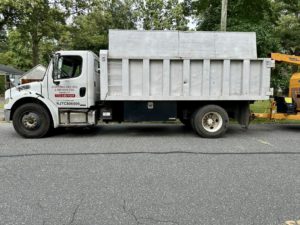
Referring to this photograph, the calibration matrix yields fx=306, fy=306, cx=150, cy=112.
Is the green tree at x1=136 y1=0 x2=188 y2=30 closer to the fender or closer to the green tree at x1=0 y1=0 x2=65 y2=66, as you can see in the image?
the green tree at x1=0 y1=0 x2=65 y2=66

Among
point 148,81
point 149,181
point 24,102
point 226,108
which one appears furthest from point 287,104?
point 24,102

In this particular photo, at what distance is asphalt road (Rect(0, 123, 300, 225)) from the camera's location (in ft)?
12.1

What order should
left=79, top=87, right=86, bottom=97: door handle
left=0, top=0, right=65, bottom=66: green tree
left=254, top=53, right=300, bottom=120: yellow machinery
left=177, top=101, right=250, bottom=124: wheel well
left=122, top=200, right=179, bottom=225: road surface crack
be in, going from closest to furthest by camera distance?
left=122, top=200, right=179, bottom=225: road surface crack → left=79, top=87, right=86, bottom=97: door handle → left=177, top=101, right=250, bottom=124: wheel well → left=254, top=53, right=300, bottom=120: yellow machinery → left=0, top=0, right=65, bottom=66: green tree

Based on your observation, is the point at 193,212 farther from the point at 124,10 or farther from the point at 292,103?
the point at 124,10

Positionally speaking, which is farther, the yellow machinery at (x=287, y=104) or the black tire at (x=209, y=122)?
the yellow machinery at (x=287, y=104)

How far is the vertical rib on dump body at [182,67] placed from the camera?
8.20 m

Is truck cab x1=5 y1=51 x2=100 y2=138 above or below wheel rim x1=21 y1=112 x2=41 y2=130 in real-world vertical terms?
above

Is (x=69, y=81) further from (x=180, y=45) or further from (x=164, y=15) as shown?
(x=164, y=15)

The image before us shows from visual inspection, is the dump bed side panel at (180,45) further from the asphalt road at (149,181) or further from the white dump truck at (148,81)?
the asphalt road at (149,181)

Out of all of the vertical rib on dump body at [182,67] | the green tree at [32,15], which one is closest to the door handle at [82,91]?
the vertical rib on dump body at [182,67]

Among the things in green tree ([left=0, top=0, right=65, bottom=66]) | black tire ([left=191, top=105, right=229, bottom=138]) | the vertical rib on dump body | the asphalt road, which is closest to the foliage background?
green tree ([left=0, top=0, right=65, bottom=66])

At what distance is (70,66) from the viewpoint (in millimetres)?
8336

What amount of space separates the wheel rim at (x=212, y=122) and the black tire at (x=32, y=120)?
433 centimetres

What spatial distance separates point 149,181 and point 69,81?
14.8ft
